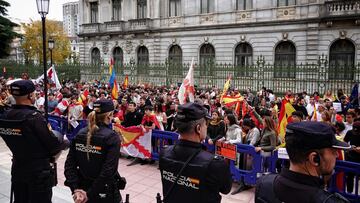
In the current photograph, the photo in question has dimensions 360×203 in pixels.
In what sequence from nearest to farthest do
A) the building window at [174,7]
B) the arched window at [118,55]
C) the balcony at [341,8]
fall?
the balcony at [341,8]
the building window at [174,7]
the arched window at [118,55]

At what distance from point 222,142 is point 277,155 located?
4.18ft

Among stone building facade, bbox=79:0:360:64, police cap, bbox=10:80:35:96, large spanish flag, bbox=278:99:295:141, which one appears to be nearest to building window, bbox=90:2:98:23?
stone building facade, bbox=79:0:360:64

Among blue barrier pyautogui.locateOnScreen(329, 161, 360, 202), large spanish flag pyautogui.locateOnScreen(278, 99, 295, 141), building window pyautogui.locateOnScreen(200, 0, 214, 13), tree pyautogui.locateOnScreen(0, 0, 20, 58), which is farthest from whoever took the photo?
tree pyautogui.locateOnScreen(0, 0, 20, 58)

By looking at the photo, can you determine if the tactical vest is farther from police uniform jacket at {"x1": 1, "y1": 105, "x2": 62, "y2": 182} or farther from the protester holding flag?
the protester holding flag

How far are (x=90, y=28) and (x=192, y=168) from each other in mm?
39542

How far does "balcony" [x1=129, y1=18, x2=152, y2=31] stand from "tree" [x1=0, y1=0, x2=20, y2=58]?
15.3 m

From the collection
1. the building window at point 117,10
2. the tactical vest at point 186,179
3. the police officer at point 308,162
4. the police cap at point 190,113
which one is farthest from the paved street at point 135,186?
the building window at point 117,10

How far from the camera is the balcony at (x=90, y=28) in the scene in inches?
1532

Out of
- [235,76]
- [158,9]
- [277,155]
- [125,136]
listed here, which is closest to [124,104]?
[125,136]

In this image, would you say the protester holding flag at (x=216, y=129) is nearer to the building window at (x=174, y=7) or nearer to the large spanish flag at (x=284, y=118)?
the large spanish flag at (x=284, y=118)

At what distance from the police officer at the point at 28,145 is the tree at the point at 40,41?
55.2 meters

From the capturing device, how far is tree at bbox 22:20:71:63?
56.8m

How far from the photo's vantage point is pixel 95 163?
381cm

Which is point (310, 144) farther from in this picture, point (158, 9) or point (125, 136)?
point (158, 9)
